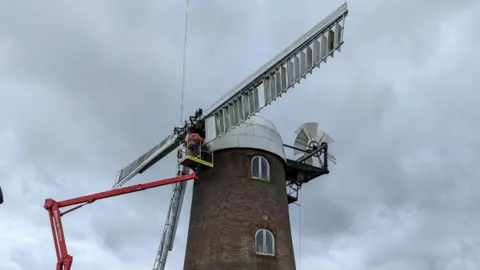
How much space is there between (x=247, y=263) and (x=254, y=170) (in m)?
4.15

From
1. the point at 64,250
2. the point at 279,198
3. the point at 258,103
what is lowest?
the point at 64,250

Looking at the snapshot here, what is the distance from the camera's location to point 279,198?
90.8 feet

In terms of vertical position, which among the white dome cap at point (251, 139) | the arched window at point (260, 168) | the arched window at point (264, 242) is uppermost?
the white dome cap at point (251, 139)

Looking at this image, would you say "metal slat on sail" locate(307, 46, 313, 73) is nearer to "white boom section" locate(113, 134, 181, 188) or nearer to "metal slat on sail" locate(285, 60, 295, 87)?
"metal slat on sail" locate(285, 60, 295, 87)

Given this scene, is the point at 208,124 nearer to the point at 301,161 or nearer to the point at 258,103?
the point at 258,103

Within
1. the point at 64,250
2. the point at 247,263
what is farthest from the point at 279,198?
the point at 64,250

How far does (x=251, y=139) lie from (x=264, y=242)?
15.0ft

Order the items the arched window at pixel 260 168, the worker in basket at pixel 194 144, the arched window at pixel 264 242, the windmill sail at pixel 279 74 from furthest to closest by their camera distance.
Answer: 1. the arched window at pixel 260 168
2. the worker in basket at pixel 194 144
3. the arched window at pixel 264 242
4. the windmill sail at pixel 279 74

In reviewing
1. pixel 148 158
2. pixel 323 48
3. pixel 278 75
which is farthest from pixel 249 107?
pixel 148 158

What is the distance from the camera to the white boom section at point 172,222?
95.8 feet

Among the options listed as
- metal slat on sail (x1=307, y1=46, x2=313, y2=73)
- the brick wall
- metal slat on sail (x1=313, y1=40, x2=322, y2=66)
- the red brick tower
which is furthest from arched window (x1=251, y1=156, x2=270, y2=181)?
metal slat on sail (x1=313, y1=40, x2=322, y2=66)

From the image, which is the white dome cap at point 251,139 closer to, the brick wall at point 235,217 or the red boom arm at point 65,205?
the brick wall at point 235,217

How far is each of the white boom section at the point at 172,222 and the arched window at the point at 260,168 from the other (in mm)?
4001

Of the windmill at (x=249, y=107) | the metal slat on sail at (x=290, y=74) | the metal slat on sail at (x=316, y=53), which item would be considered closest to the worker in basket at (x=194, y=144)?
the windmill at (x=249, y=107)
